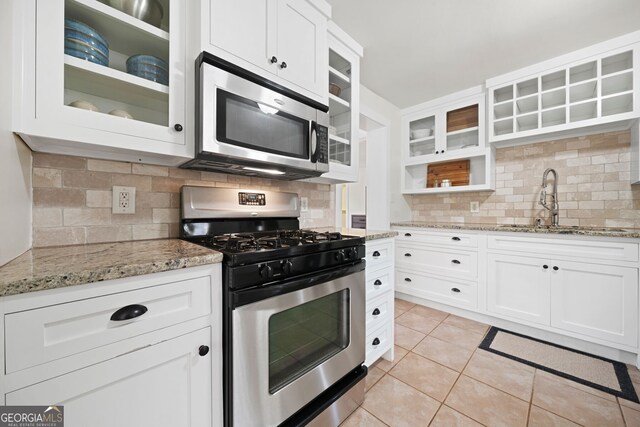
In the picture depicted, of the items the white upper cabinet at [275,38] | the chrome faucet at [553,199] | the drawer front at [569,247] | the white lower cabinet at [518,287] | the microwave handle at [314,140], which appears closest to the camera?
the white upper cabinet at [275,38]

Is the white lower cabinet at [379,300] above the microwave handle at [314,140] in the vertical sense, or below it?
below

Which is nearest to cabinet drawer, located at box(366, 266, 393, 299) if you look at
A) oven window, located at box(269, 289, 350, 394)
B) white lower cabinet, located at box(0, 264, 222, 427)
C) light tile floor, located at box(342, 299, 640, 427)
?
oven window, located at box(269, 289, 350, 394)

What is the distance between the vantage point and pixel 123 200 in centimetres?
114

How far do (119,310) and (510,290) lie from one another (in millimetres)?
2803

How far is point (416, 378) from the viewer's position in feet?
5.25

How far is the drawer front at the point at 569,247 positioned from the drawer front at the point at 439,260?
10.1 inches

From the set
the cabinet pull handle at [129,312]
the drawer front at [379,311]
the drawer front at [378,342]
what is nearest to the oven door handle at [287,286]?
the cabinet pull handle at [129,312]

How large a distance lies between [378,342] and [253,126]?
1579 mm

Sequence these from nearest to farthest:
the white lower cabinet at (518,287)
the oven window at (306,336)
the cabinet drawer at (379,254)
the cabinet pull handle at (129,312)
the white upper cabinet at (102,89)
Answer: the cabinet pull handle at (129,312) < the white upper cabinet at (102,89) < the oven window at (306,336) < the cabinet drawer at (379,254) < the white lower cabinet at (518,287)

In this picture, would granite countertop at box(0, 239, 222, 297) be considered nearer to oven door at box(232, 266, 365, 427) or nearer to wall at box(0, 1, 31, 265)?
wall at box(0, 1, 31, 265)

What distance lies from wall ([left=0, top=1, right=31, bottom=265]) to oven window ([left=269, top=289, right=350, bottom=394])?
878 mm

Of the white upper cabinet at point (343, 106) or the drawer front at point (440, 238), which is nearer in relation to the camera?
the white upper cabinet at point (343, 106)

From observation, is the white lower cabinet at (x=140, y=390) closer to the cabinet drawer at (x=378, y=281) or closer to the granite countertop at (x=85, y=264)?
the granite countertop at (x=85, y=264)

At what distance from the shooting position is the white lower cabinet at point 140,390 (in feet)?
2.02
